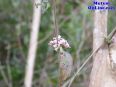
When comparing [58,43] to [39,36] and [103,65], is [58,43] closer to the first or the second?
[103,65]

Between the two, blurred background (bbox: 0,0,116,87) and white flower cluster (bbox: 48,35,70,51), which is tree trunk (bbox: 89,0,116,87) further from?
blurred background (bbox: 0,0,116,87)

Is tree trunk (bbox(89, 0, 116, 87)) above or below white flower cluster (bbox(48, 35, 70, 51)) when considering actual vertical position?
below

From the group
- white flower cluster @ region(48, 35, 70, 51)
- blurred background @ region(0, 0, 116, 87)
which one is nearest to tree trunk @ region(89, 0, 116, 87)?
white flower cluster @ region(48, 35, 70, 51)

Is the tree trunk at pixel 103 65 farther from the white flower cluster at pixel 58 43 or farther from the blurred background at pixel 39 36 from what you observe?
the blurred background at pixel 39 36

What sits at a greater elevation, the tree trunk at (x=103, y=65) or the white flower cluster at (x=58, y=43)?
the white flower cluster at (x=58, y=43)

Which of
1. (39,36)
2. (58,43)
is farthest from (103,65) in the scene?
(39,36)

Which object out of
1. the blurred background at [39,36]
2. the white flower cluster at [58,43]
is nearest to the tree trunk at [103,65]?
the white flower cluster at [58,43]

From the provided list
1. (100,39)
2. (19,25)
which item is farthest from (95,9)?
(19,25)

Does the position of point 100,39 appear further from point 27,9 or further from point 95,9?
point 27,9
